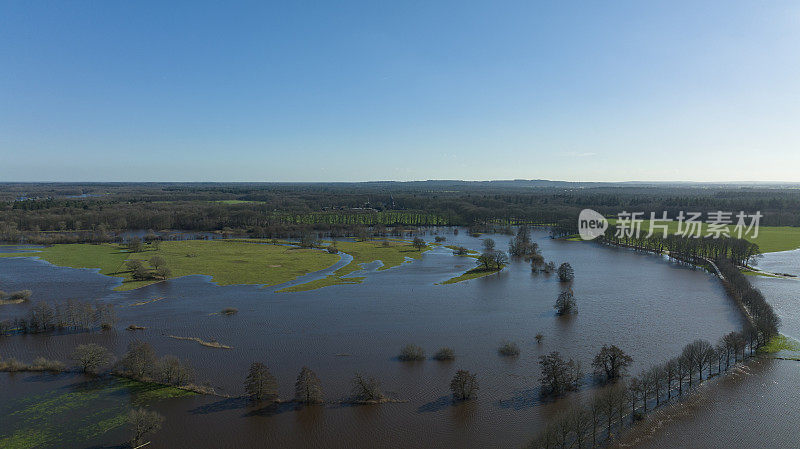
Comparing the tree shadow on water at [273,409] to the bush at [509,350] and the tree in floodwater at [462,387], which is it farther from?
the bush at [509,350]

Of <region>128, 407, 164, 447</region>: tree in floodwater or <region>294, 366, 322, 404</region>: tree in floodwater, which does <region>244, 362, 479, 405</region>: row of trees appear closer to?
<region>294, 366, 322, 404</region>: tree in floodwater

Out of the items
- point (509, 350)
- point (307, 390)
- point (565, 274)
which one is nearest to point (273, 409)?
point (307, 390)

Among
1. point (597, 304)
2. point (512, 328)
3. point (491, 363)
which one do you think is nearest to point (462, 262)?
point (597, 304)

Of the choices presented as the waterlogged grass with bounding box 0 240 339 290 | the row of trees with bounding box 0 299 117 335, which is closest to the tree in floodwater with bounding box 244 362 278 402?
the row of trees with bounding box 0 299 117 335

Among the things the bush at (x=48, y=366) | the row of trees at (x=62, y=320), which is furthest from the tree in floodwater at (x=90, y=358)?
the row of trees at (x=62, y=320)

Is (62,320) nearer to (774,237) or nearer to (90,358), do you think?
(90,358)
